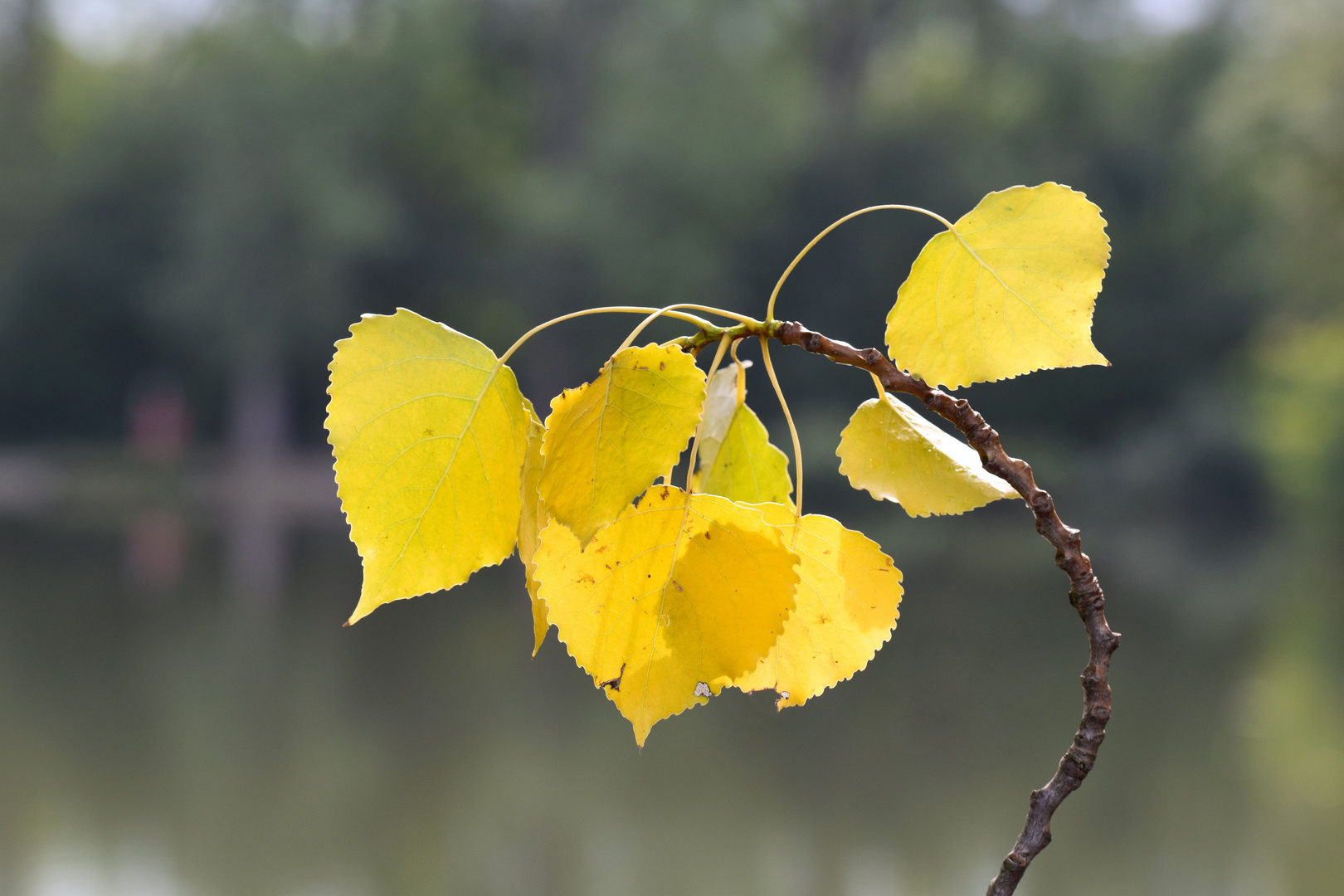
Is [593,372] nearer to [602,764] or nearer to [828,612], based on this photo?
[602,764]

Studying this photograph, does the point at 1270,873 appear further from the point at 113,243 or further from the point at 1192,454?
the point at 113,243

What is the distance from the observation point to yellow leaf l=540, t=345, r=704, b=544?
1.31 feet

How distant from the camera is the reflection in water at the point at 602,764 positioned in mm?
3344

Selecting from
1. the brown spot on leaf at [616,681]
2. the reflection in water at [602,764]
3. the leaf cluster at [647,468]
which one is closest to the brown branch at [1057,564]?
the leaf cluster at [647,468]

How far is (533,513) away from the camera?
439 millimetres

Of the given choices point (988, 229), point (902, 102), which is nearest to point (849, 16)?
point (902, 102)

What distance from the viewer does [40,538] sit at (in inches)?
308

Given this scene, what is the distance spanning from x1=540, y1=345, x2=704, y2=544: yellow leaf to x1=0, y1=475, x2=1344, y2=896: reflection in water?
2986 millimetres

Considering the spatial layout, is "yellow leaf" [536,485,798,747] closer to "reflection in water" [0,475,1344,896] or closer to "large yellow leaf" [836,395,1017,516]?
"large yellow leaf" [836,395,1017,516]

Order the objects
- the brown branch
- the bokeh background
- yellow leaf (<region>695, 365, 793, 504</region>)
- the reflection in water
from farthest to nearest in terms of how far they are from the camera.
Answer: the bokeh background, the reflection in water, yellow leaf (<region>695, 365, 793, 504</region>), the brown branch

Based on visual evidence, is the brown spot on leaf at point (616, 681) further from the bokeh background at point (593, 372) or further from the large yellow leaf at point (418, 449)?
the bokeh background at point (593, 372)

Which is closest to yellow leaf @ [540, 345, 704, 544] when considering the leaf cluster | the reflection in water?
the leaf cluster

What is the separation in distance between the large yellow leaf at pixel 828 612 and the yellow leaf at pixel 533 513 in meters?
0.08

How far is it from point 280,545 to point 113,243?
560 centimetres
